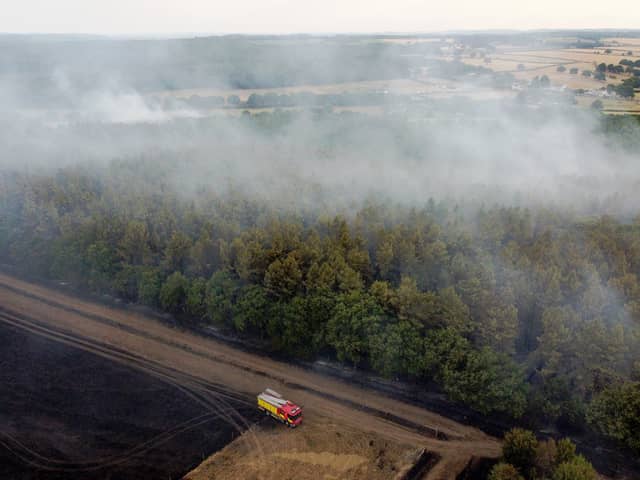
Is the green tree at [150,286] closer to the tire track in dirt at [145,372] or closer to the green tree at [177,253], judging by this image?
the green tree at [177,253]

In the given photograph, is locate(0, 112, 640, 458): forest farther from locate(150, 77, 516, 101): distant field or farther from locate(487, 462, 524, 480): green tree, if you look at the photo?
locate(150, 77, 516, 101): distant field

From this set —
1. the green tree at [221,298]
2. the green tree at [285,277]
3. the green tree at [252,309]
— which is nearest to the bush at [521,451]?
the green tree at [285,277]

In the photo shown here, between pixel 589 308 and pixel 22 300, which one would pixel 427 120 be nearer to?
pixel 589 308

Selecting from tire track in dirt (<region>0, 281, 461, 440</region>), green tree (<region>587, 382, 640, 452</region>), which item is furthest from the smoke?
green tree (<region>587, 382, 640, 452</region>)

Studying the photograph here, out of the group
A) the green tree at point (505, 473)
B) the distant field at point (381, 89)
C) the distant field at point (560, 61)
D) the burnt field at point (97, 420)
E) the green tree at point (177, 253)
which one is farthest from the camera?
the distant field at point (381, 89)

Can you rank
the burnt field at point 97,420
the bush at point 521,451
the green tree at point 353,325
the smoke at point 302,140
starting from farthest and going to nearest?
1. the smoke at point 302,140
2. the green tree at point 353,325
3. the burnt field at point 97,420
4. the bush at point 521,451

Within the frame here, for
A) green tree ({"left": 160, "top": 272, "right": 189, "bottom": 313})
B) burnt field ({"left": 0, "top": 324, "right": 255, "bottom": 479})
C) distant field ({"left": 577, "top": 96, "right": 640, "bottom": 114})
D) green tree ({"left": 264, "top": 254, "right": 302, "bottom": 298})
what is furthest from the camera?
distant field ({"left": 577, "top": 96, "right": 640, "bottom": 114})

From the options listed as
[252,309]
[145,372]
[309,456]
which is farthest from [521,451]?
[145,372]
